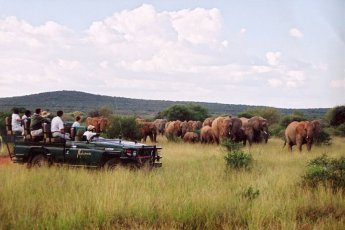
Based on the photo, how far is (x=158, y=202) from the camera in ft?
30.0

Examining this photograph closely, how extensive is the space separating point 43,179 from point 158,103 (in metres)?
120

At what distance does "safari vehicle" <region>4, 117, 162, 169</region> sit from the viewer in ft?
45.5

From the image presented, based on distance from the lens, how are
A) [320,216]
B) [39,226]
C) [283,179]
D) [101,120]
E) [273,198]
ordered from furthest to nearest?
[101,120]
[283,179]
[273,198]
[320,216]
[39,226]

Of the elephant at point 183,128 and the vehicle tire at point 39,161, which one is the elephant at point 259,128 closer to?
the elephant at point 183,128

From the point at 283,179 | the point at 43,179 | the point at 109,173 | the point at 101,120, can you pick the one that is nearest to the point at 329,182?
the point at 283,179

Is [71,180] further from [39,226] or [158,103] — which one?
[158,103]

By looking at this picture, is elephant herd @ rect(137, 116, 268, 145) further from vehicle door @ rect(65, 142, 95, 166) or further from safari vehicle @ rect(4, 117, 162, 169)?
vehicle door @ rect(65, 142, 95, 166)

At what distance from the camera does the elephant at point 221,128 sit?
31.0 m

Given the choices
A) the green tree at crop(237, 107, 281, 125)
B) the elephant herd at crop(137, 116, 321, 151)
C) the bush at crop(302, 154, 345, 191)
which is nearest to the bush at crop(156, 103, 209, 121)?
the green tree at crop(237, 107, 281, 125)

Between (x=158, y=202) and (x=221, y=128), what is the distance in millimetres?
22691

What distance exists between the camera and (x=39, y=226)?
7.88 meters

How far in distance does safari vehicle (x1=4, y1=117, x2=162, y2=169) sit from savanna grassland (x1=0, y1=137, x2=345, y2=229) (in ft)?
3.44

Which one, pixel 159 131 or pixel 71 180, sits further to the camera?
pixel 159 131

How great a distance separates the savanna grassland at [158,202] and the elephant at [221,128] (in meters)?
18.1
